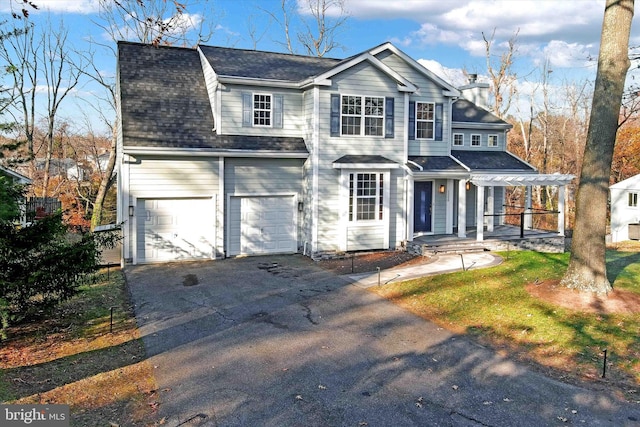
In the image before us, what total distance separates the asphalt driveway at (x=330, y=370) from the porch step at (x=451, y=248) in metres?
5.19

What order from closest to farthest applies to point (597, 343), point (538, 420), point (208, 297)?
point (538, 420), point (597, 343), point (208, 297)

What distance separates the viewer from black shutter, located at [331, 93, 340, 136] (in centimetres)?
1728

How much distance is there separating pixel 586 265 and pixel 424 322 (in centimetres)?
402

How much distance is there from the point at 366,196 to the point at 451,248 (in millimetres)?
3412

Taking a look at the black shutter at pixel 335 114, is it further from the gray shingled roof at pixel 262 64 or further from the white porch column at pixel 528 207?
the white porch column at pixel 528 207

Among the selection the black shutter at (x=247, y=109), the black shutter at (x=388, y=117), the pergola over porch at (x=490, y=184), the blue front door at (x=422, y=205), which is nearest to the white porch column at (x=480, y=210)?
the pergola over porch at (x=490, y=184)

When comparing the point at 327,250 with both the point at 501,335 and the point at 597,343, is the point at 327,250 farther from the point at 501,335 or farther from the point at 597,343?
the point at 597,343

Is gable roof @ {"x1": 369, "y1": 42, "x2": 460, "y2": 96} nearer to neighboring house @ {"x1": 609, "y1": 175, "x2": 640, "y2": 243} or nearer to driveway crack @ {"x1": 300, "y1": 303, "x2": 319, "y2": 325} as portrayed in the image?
driveway crack @ {"x1": 300, "y1": 303, "x2": 319, "y2": 325}

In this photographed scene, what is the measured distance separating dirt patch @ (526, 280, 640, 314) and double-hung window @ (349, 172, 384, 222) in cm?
696

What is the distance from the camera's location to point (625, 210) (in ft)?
85.3

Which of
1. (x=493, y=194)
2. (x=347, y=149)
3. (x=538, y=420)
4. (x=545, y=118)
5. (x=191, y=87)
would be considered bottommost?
(x=538, y=420)

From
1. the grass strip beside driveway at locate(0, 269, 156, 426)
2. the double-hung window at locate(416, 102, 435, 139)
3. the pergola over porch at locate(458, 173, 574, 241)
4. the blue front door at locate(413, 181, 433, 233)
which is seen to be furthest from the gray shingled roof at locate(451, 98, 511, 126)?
the grass strip beside driveway at locate(0, 269, 156, 426)

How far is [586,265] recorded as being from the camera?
444 inches

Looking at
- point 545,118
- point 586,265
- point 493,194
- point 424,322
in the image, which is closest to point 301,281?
point 424,322
